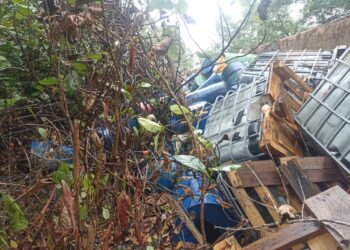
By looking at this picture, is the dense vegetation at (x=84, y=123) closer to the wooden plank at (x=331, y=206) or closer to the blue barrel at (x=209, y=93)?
the wooden plank at (x=331, y=206)

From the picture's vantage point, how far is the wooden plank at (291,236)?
1511 mm

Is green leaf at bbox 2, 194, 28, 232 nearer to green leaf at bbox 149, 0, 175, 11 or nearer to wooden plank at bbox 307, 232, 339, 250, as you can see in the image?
green leaf at bbox 149, 0, 175, 11

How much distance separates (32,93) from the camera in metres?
1.97

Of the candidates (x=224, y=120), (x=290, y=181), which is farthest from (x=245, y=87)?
(x=290, y=181)

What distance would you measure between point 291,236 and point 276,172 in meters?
1.04

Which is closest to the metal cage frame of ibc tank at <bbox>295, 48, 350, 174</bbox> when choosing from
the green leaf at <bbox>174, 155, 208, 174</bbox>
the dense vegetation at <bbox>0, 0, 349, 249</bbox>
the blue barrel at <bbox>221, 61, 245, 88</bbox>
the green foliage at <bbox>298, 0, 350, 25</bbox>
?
the dense vegetation at <bbox>0, 0, 349, 249</bbox>

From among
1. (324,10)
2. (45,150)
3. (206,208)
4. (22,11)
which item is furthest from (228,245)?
(324,10)

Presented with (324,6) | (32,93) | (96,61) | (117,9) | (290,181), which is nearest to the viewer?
(96,61)

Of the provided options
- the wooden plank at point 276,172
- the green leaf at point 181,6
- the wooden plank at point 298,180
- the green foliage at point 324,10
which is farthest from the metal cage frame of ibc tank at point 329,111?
the green foliage at point 324,10

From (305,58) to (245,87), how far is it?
59.2 inches

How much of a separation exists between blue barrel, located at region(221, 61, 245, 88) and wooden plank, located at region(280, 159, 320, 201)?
2214 mm

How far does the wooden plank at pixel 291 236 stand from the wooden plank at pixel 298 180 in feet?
2.57

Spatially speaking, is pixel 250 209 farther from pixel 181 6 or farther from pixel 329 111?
pixel 181 6

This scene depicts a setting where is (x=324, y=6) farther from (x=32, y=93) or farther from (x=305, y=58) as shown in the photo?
(x=32, y=93)
